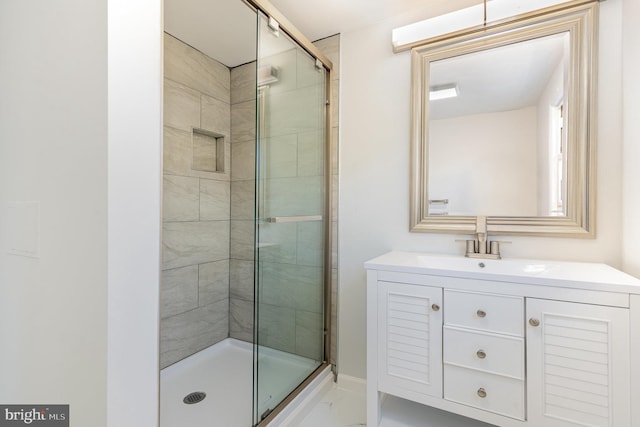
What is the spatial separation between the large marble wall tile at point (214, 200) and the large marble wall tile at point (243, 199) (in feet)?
0.14

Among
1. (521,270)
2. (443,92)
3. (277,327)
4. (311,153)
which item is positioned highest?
(443,92)

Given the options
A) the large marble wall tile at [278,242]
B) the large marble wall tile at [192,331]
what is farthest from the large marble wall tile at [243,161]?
the large marble wall tile at [192,331]

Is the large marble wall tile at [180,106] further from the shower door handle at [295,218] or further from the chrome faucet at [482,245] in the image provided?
the chrome faucet at [482,245]

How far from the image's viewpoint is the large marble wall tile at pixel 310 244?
5.84 ft

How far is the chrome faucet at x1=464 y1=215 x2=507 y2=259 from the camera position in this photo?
155cm

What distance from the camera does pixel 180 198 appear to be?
217cm

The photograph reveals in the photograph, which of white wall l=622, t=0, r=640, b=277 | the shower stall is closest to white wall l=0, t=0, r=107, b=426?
the shower stall

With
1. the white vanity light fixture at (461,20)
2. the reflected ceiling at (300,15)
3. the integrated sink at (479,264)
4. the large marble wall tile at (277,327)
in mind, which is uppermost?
the reflected ceiling at (300,15)

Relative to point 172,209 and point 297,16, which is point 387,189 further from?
point 172,209

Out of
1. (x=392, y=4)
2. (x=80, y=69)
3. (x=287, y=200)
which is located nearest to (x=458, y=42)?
(x=392, y=4)

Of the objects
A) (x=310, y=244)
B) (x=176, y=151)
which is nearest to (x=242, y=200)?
(x=176, y=151)

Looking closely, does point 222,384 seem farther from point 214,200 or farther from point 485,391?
point 485,391

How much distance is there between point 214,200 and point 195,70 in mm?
994

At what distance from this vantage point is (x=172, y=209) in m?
2.12
